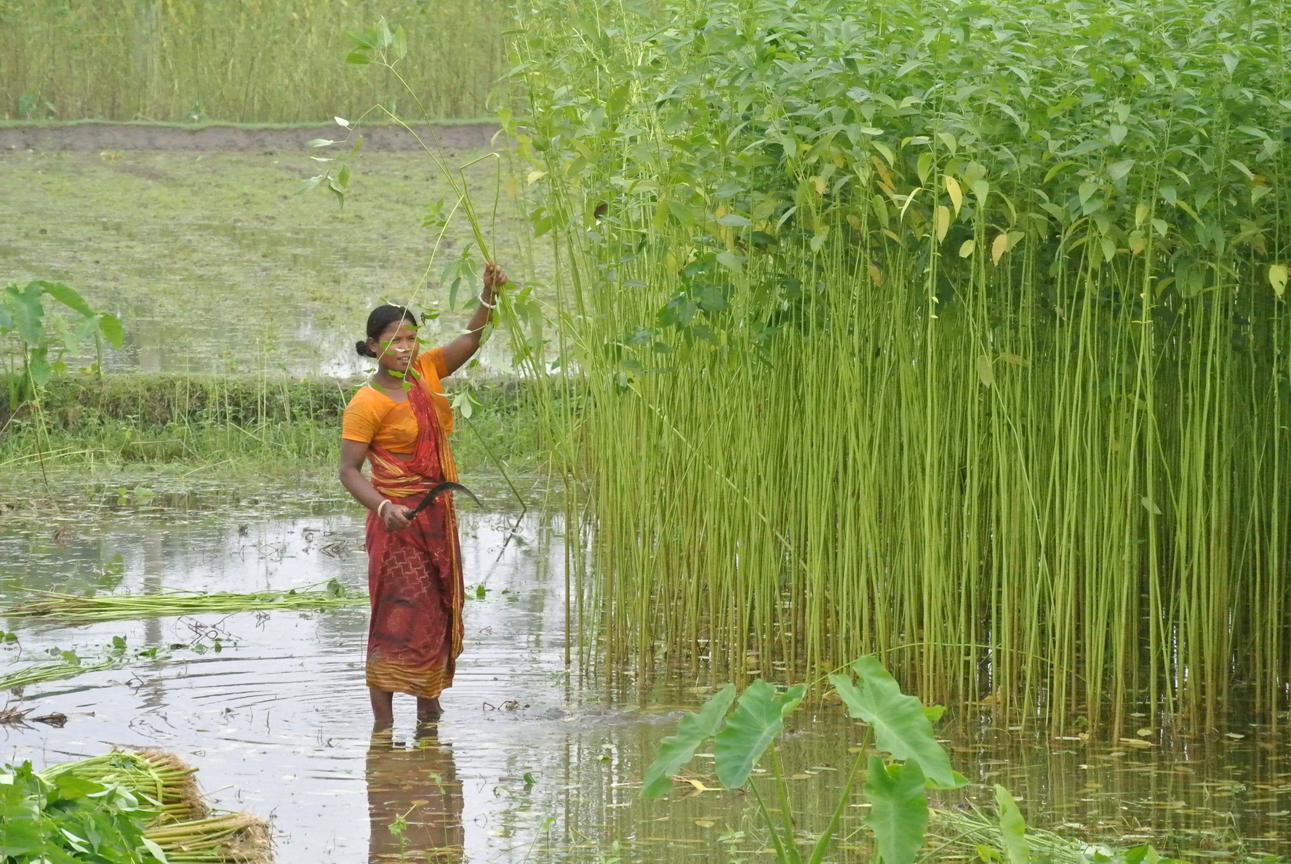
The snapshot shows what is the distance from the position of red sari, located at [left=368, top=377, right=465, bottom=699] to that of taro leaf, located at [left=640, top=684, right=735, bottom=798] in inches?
80.8

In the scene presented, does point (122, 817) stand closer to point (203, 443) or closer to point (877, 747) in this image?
point (877, 747)

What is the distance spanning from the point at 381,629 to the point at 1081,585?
217 cm

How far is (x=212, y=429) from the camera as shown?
32.5ft

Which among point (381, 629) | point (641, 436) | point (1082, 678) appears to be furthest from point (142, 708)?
point (1082, 678)

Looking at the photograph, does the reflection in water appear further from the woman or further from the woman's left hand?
the woman's left hand

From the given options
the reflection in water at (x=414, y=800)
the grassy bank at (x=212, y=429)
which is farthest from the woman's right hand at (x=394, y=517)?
the grassy bank at (x=212, y=429)

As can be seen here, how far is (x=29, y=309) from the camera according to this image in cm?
293

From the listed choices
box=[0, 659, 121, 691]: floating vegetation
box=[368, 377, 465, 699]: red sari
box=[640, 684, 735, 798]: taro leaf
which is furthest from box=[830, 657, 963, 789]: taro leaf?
box=[0, 659, 121, 691]: floating vegetation

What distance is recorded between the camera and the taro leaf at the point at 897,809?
9.28ft

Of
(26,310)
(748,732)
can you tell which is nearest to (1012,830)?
(748,732)

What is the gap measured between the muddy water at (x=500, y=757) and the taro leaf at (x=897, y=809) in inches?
31.0

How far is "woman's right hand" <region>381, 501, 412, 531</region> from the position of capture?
16.1ft

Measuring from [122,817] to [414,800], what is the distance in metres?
1.34

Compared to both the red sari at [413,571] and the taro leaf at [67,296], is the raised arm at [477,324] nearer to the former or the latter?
the red sari at [413,571]
